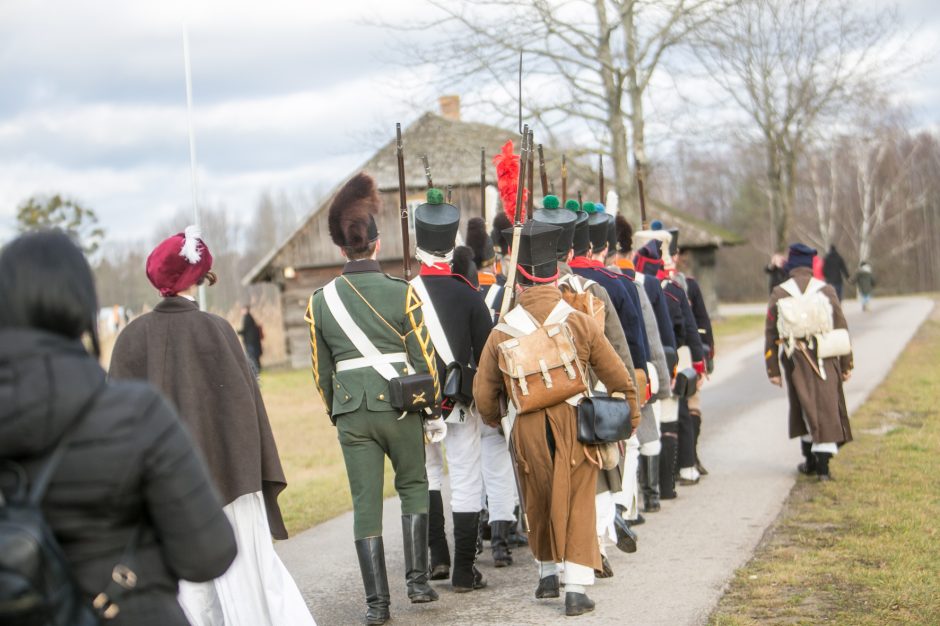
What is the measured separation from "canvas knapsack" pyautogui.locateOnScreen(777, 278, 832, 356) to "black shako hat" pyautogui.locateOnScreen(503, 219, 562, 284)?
3.82 meters

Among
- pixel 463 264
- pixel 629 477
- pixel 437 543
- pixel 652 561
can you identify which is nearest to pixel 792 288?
pixel 629 477

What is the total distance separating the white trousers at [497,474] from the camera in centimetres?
738

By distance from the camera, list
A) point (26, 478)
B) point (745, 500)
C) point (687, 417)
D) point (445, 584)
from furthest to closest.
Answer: point (687, 417), point (745, 500), point (445, 584), point (26, 478)

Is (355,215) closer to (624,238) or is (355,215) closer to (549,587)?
(549,587)

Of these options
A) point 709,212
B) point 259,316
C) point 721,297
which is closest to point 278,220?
point 709,212

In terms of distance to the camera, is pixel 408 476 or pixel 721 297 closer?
pixel 408 476

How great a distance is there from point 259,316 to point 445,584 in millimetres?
29062

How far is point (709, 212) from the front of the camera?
101 metres

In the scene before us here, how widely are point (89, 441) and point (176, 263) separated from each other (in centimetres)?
285

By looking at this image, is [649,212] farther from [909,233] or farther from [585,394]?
[909,233]

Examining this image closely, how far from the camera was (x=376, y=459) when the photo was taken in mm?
6160

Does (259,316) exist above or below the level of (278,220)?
below

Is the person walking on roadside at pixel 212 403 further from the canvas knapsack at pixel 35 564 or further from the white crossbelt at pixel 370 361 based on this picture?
the canvas knapsack at pixel 35 564

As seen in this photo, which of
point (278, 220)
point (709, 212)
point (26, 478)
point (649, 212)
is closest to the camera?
point (26, 478)
